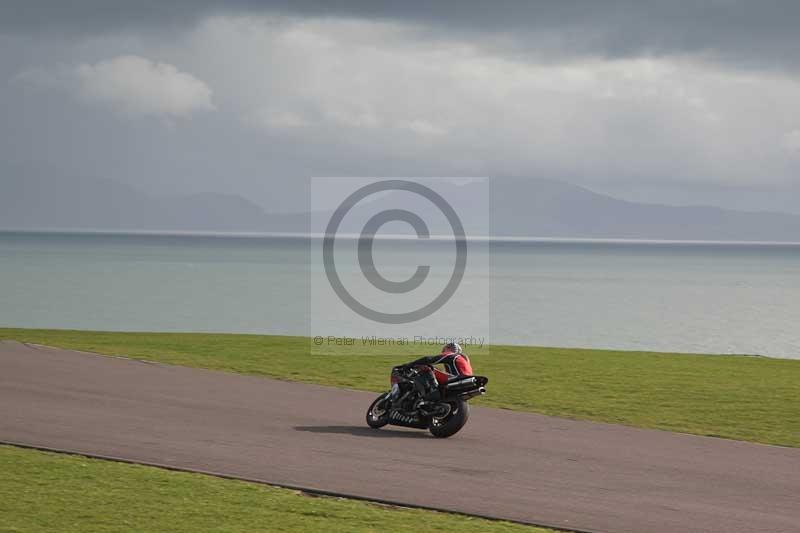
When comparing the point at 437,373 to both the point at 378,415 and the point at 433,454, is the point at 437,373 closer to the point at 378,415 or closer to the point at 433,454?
the point at 378,415

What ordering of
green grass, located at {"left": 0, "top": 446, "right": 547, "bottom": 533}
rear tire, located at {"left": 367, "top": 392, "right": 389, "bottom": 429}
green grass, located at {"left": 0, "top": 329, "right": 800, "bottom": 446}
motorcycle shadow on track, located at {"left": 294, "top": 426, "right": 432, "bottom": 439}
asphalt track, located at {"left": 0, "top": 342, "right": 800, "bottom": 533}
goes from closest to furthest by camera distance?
green grass, located at {"left": 0, "top": 446, "right": 547, "bottom": 533}
asphalt track, located at {"left": 0, "top": 342, "right": 800, "bottom": 533}
motorcycle shadow on track, located at {"left": 294, "top": 426, "right": 432, "bottom": 439}
rear tire, located at {"left": 367, "top": 392, "right": 389, "bottom": 429}
green grass, located at {"left": 0, "top": 329, "right": 800, "bottom": 446}

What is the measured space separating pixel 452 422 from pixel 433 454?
1477 millimetres

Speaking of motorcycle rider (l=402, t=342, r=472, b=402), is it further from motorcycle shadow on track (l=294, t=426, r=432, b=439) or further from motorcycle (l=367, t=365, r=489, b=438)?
motorcycle shadow on track (l=294, t=426, r=432, b=439)

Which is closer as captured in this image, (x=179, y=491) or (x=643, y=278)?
(x=179, y=491)

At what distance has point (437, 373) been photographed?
16.7 meters

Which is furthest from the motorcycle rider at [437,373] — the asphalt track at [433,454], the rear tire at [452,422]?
the asphalt track at [433,454]

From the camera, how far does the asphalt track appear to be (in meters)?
12.1

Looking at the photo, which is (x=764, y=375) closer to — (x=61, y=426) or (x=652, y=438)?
(x=652, y=438)

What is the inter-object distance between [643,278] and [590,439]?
124 meters

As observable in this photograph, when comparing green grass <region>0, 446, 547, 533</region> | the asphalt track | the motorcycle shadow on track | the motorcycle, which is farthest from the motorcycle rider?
green grass <region>0, 446, 547, 533</region>

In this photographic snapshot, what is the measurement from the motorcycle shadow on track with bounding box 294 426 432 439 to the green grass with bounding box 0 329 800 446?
12.3 ft

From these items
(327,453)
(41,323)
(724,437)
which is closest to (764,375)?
(724,437)

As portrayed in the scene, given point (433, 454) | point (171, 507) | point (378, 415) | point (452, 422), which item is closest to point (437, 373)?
point (452, 422)

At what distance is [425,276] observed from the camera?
130 m
